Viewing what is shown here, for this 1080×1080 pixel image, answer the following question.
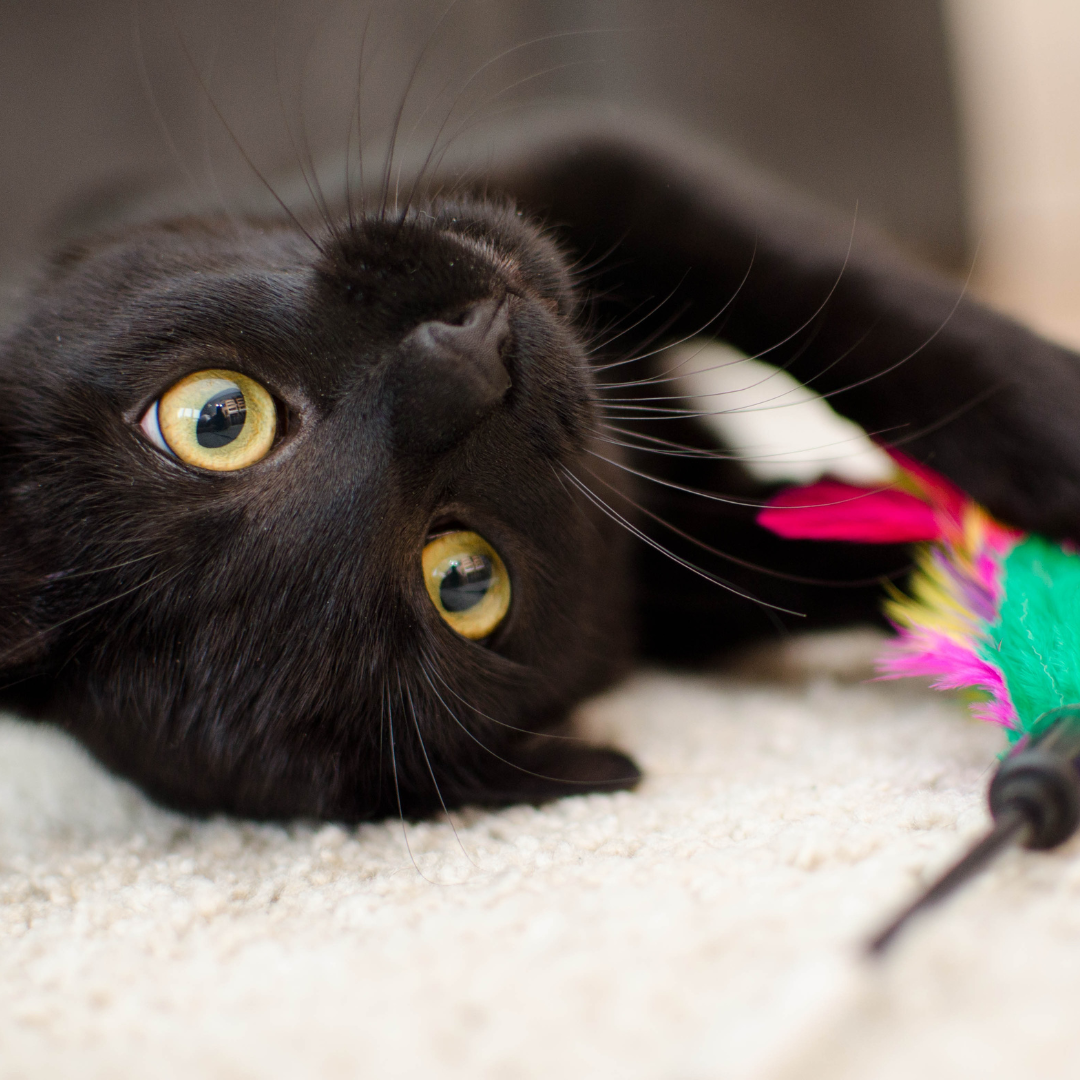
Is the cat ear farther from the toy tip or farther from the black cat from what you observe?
the toy tip

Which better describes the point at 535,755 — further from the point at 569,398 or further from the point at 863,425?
the point at 863,425

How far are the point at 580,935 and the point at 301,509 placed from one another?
35cm

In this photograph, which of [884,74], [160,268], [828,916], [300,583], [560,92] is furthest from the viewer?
[884,74]

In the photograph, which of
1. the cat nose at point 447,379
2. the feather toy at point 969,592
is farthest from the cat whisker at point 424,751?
the feather toy at point 969,592

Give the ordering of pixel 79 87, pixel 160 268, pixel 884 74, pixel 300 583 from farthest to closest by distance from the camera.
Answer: pixel 884 74, pixel 79 87, pixel 160 268, pixel 300 583

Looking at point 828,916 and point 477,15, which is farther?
point 477,15

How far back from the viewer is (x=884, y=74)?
2279 mm

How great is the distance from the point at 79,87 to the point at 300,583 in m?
1.54

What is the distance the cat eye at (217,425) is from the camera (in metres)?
0.71

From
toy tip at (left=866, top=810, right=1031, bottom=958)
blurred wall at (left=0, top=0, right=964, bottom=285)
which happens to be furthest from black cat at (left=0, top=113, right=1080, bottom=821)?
blurred wall at (left=0, top=0, right=964, bottom=285)

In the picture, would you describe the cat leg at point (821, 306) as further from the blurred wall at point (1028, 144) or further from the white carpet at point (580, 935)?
the blurred wall at point (1028, 144)

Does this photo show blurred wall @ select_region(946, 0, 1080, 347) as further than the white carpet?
Yes

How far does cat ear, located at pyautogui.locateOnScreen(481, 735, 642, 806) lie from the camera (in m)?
0.81

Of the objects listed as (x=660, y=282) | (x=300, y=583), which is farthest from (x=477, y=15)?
(x=300, y=583)
